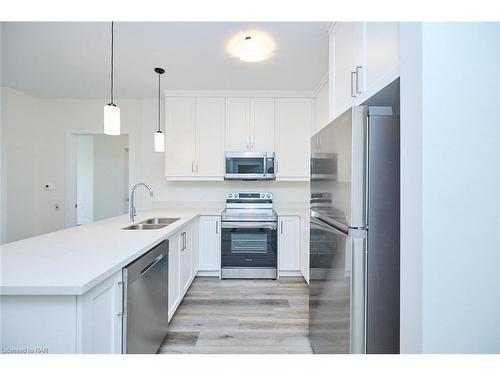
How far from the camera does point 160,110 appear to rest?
149 inches

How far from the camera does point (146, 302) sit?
1468 mm

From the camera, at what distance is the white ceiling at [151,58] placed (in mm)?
1995

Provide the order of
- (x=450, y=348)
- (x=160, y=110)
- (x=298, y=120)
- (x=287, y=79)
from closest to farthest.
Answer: (x=450, y=348) → (x=287, y=79) → (x=298, y=120) → (x=160, y=110)

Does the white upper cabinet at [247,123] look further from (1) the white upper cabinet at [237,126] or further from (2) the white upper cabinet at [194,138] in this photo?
(2) the white upper cabinet at [194,138]

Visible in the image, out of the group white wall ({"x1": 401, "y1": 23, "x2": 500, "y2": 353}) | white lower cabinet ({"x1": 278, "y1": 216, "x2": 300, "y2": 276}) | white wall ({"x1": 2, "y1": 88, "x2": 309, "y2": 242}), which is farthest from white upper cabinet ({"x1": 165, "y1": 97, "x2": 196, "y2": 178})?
white wall ({"x1": 401, "y1": 23, "x2": 500, "y2": 353})

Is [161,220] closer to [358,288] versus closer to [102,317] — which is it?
[102,317]

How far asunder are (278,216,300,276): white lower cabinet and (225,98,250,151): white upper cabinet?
110 cm

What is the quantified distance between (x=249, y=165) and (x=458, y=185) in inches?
104

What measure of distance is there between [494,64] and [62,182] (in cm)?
478

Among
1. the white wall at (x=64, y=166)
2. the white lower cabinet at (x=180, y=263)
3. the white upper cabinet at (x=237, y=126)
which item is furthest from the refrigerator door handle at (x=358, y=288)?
the white wall at (x=64, y=166)

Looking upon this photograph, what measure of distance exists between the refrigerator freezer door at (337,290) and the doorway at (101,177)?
5.32 meters

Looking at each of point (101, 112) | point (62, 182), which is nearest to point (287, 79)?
point (101, 112)

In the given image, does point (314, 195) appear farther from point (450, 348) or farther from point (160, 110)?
point (160, 110)
